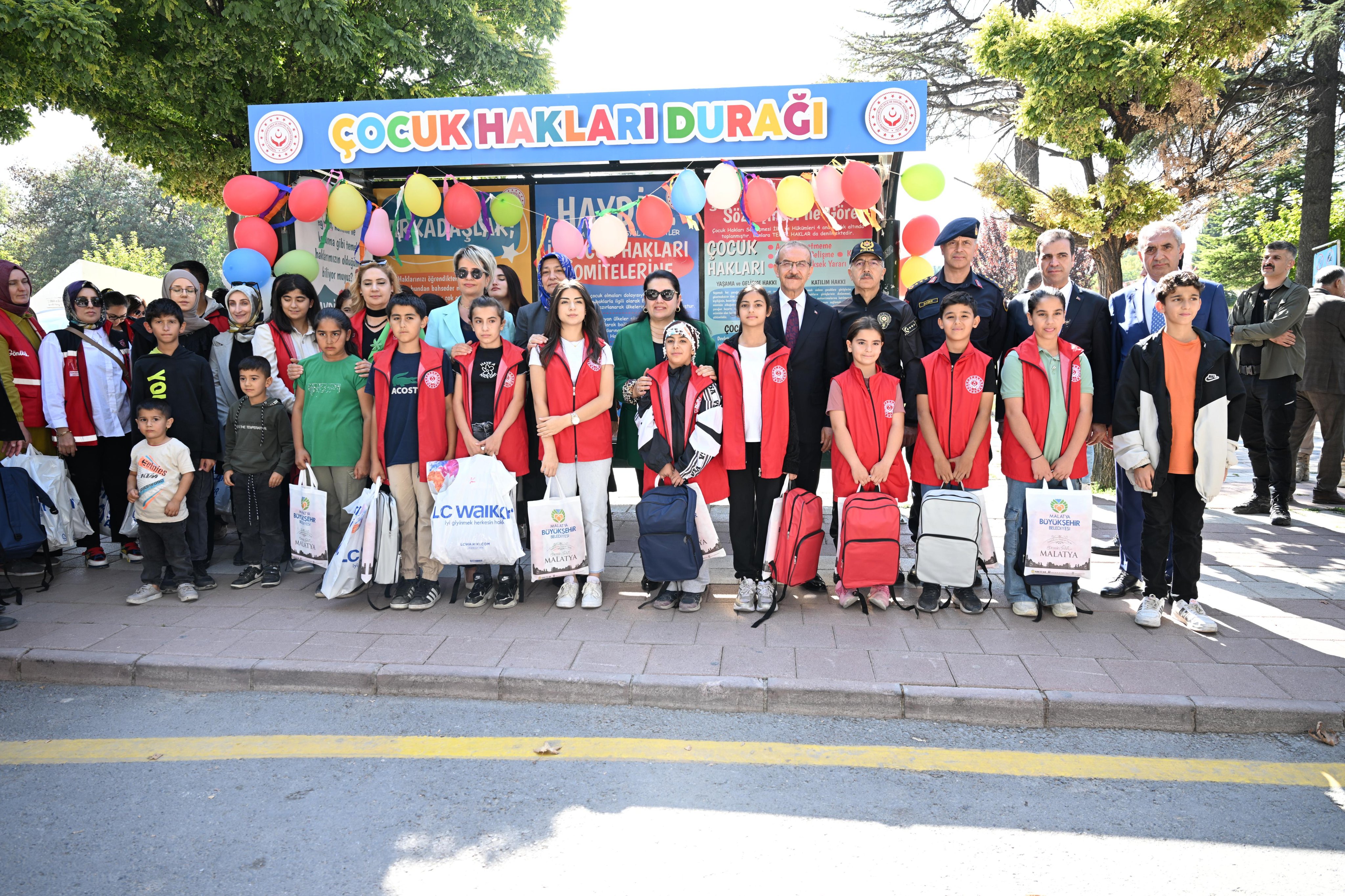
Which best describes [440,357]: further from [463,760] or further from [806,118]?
[806,118]

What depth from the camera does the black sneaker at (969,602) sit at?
4.70 metres

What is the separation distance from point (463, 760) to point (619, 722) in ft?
2.31

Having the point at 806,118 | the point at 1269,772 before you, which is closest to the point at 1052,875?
the point at 1269,772

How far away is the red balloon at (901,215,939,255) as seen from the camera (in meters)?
6.43

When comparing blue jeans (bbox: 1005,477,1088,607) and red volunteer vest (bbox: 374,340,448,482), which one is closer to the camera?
blue jeans (bbox: 1005,477,1088,607)

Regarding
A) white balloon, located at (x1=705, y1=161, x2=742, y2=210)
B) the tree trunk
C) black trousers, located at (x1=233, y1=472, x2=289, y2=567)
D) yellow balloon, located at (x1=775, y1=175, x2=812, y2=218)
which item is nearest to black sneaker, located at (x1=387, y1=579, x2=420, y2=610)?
black trousers, located at (x1=233, y1=472, x2=289, y2=567)

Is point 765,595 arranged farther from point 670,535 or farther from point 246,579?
point 246,579

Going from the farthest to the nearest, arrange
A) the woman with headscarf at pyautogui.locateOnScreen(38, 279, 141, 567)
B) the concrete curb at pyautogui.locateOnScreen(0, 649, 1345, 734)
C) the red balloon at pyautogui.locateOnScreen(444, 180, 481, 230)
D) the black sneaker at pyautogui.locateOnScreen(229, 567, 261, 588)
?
1. the red balloon at pyautogui.locateOnScreen(444, 180, 481, 230)
2. the woman with headscarf at pyautogui.locateOnScreen(38, 279, 141, 567)
3. the black sneaker at pyautogui.locateOnScreen(229, 567, 261, 588)
4. the concrete curb at pyautogui.locateOnScreen(0, 649, 1345, 734)

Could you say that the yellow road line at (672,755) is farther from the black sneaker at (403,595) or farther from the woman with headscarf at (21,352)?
the woman with headscarf at (21,352)

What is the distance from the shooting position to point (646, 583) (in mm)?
5246

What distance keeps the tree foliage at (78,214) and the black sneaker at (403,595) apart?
131 feet

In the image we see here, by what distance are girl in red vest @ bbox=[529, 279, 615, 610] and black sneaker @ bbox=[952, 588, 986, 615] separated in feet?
7.21

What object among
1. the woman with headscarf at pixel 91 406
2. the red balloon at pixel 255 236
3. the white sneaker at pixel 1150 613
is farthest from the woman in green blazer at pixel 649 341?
the woman with headscarf at pixel 91 406

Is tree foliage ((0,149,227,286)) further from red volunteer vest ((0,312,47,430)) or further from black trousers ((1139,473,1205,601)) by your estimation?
black trousers ((1139,473,1205,601))
